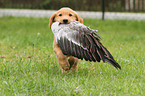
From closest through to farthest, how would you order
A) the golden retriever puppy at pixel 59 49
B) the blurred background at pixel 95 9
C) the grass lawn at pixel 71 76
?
the grass lawn at pixel 71 76, the golden retriever puppy at pixel 59 49, the blurred background at pixel 95 9

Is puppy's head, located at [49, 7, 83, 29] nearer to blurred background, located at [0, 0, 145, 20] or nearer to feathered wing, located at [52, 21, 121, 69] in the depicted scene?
feathered wing, located at [52, 21, 121, 69]

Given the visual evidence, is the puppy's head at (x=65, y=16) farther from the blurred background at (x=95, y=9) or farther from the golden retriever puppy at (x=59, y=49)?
the blurred background at (x=95, y=9)

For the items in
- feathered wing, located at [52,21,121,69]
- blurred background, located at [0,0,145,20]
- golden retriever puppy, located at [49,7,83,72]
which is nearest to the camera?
feathered wing, located at [52,21,121,69]

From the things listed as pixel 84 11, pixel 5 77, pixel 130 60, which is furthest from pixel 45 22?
pixel 5 77

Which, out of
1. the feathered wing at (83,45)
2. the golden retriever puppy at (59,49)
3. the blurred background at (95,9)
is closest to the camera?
the feathered wing at (83,45)

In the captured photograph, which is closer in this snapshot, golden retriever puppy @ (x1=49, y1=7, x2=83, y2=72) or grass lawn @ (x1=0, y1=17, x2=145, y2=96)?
grass lawn @ (x1=0, y1=17, x2=145, y2=96)

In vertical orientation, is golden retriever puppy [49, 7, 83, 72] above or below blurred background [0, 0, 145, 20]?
above

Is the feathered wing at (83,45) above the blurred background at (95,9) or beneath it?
above

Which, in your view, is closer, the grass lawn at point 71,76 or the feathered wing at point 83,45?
the grass lawn at point 71,76

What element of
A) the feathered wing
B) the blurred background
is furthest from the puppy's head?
the blurred background

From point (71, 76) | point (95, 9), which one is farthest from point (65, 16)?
point (95, 9)

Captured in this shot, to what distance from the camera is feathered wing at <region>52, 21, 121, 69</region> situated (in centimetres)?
355

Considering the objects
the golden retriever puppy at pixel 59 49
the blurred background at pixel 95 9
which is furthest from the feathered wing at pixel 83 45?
the blurred background at pixel 95 9

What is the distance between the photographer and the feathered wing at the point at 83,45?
3553 mm
